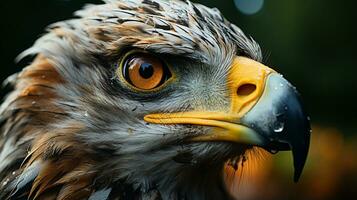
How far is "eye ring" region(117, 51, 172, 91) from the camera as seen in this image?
2.71 metres

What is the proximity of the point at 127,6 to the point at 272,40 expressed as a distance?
23.9ft

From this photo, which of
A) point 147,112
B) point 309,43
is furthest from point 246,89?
point 309,43

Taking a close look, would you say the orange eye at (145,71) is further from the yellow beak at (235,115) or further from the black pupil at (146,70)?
the yellow beak at (235,115)

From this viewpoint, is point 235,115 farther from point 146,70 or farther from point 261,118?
point 146,70

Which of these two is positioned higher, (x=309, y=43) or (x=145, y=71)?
(x=145, y=71)

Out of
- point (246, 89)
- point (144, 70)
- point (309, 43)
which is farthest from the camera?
point (309, 43)

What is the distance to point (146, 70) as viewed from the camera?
107 inches

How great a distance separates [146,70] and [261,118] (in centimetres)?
51

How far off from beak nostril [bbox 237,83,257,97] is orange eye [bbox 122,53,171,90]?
11.0 inches

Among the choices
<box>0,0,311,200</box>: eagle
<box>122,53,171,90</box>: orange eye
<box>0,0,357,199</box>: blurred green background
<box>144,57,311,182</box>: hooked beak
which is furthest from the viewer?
<box>0,0,357,199</box>: blurred green background

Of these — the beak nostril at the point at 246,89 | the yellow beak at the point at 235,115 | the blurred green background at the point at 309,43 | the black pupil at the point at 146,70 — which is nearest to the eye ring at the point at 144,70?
the black pupil at the point at 146,70

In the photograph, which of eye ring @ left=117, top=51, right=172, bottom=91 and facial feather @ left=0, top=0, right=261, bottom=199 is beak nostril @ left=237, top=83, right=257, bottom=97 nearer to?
facial feather @ left=0, top=0, right=261, bottom=199

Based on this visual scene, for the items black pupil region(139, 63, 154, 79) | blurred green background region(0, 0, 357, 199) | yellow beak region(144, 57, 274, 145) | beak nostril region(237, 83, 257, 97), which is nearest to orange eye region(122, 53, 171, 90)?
black pupil region(139, 63, 154, 79)

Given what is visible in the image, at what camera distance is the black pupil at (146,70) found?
8.89ft
